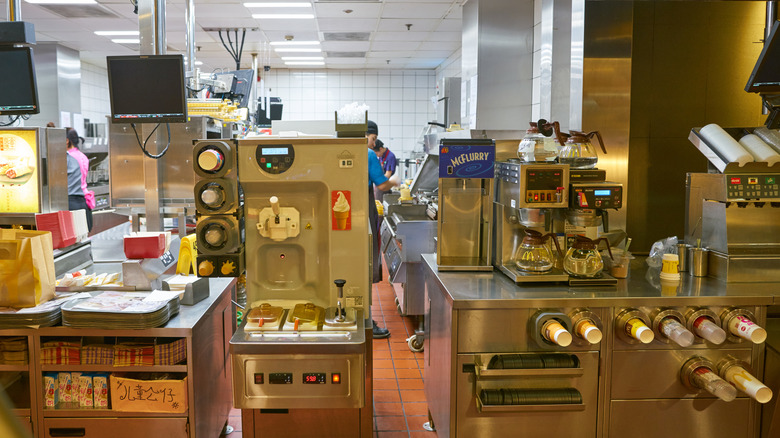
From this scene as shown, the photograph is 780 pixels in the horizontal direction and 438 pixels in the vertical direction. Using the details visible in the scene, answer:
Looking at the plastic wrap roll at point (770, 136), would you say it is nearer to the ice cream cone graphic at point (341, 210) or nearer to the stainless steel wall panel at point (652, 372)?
the stainless steel wall panel at point (652, 372)

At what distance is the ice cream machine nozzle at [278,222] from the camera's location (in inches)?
96.3

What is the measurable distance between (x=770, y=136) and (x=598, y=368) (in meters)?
1.42

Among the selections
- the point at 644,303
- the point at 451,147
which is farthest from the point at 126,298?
the point at 644,303

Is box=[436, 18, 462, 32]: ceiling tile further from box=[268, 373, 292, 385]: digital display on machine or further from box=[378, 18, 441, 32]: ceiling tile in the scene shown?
box=[268, 373, 292, 385]: digital display on machine

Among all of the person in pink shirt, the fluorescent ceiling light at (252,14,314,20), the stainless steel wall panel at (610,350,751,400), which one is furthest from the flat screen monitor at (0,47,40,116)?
the fluorescent ceiling light at (252,14,314,20)

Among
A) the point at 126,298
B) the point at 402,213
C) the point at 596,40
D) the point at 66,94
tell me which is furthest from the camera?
the point at 66,94

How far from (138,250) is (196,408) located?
81 cm

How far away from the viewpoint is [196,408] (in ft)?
8.30

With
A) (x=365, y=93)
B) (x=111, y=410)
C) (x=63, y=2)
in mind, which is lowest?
(x=111, y=410)

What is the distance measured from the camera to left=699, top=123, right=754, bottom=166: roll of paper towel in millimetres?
2627

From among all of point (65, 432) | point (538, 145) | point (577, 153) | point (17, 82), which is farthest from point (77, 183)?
point (577, 153)

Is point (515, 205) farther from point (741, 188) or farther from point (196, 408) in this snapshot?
point (196, 408)

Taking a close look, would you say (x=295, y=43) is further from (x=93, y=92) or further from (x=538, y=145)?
(x=538, y=145)

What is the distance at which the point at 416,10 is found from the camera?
6758mm
